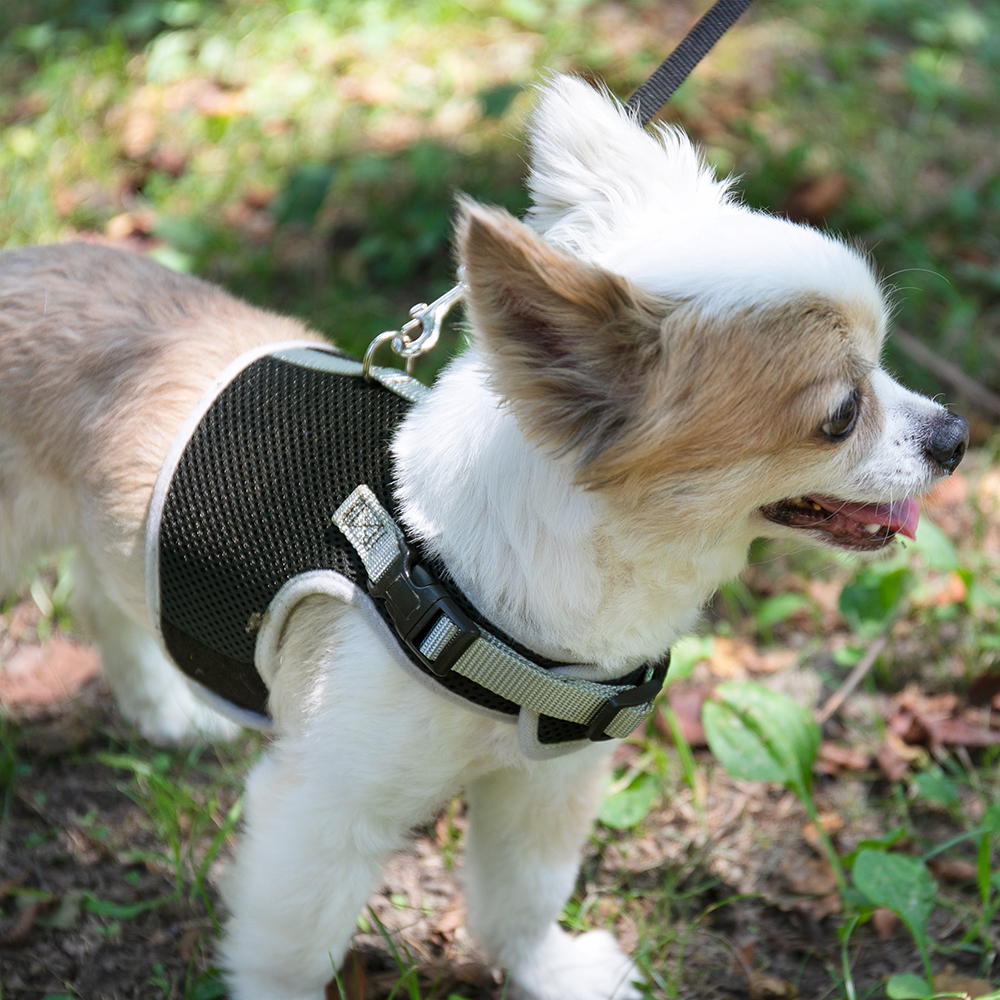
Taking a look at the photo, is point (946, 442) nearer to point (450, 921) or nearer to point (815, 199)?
point (450, 921)

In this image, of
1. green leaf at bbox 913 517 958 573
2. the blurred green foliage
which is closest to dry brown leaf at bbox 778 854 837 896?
green leaf at bbox 913 517 958 573

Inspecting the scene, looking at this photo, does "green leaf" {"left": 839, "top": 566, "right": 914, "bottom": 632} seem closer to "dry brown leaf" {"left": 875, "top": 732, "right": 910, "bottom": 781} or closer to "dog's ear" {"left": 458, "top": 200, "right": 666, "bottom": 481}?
"dry brown leaf" {"left": 875, "top": 732, "right": 910, "bottom": 781}

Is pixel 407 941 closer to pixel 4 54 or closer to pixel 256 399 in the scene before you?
pixel 256 399

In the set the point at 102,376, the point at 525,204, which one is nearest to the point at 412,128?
the point at 525,204

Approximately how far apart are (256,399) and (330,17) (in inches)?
167

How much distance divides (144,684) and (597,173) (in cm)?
195

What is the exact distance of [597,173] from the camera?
176 centimetres

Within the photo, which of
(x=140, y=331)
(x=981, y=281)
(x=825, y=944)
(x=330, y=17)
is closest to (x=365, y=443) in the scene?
(x=140, y=331)

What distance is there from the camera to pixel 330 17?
539cm

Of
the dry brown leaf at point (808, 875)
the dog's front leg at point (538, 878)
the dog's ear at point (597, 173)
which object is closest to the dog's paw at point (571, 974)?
the dog's front leg at point (538, 878)

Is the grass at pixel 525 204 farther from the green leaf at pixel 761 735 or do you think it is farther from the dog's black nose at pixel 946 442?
the dog's black nose at pixel 946 442

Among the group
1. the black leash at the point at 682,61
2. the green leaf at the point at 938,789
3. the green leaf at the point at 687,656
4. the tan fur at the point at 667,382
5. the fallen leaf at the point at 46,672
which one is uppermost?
the black leash at the point at 682,61

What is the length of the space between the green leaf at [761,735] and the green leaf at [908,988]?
0.50 meters

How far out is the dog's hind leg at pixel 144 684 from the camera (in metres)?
2.82
